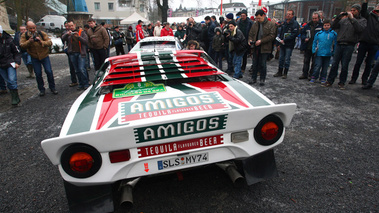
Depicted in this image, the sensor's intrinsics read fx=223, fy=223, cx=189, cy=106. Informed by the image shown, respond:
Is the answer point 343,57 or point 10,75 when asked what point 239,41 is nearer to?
point 343,57

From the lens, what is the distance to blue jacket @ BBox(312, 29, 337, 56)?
5539 mm

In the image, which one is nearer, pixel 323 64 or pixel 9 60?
pixel 9 60

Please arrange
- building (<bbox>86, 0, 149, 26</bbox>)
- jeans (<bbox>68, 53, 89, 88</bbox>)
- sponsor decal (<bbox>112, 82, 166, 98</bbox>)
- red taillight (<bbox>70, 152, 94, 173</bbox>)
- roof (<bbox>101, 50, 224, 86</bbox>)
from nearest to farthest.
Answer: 1. red taillight (<bbox>70, 152, 94, 173</bbox>)
2. sponsor decal (<bbox>112, 82, 166, 98</bbox>)
3. roof (<bbox>101, 50, 224, 86</bbox>)
4. jeans (<bbox>68, 53, 89, 88</bbox>)
5. building (<bbox>86, 0, 149, 26</bbox>)

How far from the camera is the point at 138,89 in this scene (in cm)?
231

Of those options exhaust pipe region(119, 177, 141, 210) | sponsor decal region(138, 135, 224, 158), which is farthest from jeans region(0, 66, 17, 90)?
sponsor decal region(138, 135, 224, 158)

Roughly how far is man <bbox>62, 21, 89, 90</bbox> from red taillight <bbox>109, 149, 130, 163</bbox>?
5349 millimetres

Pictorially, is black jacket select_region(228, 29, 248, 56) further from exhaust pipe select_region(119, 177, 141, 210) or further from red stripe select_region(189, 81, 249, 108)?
exhaust pipe select_region(119, 177, 141, 210)

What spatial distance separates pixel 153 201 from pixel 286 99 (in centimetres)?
395

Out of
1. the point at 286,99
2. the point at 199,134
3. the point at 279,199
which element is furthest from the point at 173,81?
the point at 286,99

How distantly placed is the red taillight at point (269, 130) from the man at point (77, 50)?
18.9 feet

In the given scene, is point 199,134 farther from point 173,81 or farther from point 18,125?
point 18,125

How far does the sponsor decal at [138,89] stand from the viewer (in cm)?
220

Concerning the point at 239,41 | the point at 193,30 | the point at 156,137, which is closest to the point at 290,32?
the point at 239,41

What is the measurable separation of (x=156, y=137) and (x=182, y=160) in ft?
1.08
